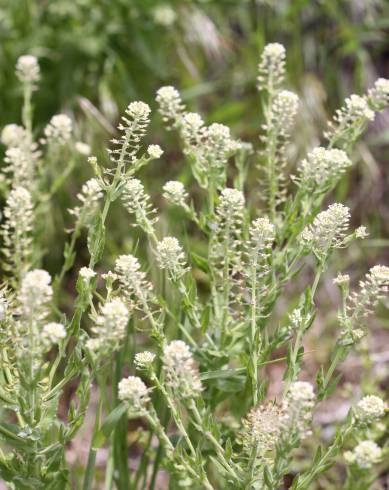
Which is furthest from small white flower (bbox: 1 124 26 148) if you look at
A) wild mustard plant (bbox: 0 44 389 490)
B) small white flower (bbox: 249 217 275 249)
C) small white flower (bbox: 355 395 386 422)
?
small white flower (bbox: 355 395 386 422)

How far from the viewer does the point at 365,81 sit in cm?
327

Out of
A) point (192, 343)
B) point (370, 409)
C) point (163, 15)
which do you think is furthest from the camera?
point (163, 15)

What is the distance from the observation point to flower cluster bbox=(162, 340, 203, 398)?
45.5 inches

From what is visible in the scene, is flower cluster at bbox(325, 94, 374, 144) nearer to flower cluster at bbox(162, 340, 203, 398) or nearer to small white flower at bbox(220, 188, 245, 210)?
small white flower at bbox(220, 188, 245, 210)

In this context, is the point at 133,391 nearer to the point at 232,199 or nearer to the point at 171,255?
the point at 171,255

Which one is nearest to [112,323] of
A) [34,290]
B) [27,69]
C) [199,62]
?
[34,290]

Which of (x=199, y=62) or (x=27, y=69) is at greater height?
(x=199, y=62)

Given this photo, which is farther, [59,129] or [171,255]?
[59,129]

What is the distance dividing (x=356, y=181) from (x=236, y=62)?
0.73m

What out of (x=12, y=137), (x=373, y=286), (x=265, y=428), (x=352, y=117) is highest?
(x=12, y=137)

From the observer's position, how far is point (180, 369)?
117 centimetres

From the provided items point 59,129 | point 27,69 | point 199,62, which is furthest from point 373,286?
point 199,62

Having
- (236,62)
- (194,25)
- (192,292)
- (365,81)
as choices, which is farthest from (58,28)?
(192,292)

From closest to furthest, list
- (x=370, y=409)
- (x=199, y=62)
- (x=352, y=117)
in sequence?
(x=370, y=409)
(x=352, y=117)
(x=199, y=62)
